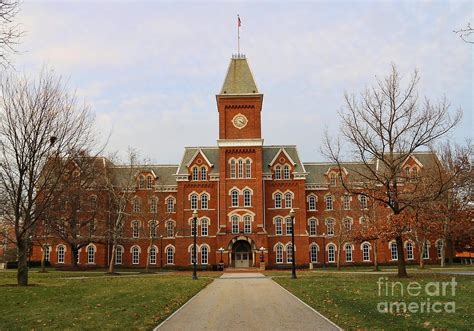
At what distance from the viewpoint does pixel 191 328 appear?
42.7 ft

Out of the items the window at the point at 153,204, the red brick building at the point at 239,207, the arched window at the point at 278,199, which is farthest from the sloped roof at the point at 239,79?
the window at the point at 153,204

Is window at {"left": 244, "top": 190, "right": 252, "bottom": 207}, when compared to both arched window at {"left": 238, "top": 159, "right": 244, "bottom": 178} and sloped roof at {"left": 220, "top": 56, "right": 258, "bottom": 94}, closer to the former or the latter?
arched window at {"left": 238, "top": 159, "right": 244, "bottom": 178}

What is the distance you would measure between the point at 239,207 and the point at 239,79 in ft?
52.6

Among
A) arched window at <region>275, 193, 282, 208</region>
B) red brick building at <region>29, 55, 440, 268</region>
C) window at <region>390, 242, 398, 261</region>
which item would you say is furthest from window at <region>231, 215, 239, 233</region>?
window at <region>390, 242, 398, 261</region>

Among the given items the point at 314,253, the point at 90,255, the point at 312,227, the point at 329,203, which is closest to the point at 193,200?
the point at 90,255

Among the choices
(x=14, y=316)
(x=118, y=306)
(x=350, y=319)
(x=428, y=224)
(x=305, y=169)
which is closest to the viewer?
(x=350, y=319)

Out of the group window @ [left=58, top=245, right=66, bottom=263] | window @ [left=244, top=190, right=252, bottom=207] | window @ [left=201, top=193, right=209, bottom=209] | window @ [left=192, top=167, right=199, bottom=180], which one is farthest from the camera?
window @ [left=58, top=245, right=66, bottom=263]

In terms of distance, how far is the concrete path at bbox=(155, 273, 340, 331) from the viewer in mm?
13203

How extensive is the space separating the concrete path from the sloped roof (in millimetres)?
41292

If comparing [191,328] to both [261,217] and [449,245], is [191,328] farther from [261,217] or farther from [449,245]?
[449,245]

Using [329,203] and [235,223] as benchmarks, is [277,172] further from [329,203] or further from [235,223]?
[235,223]

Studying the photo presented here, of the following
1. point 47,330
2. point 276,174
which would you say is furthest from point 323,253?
→ point 47,330

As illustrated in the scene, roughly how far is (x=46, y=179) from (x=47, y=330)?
55.9 feet

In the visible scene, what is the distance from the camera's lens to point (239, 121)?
59.4 m
